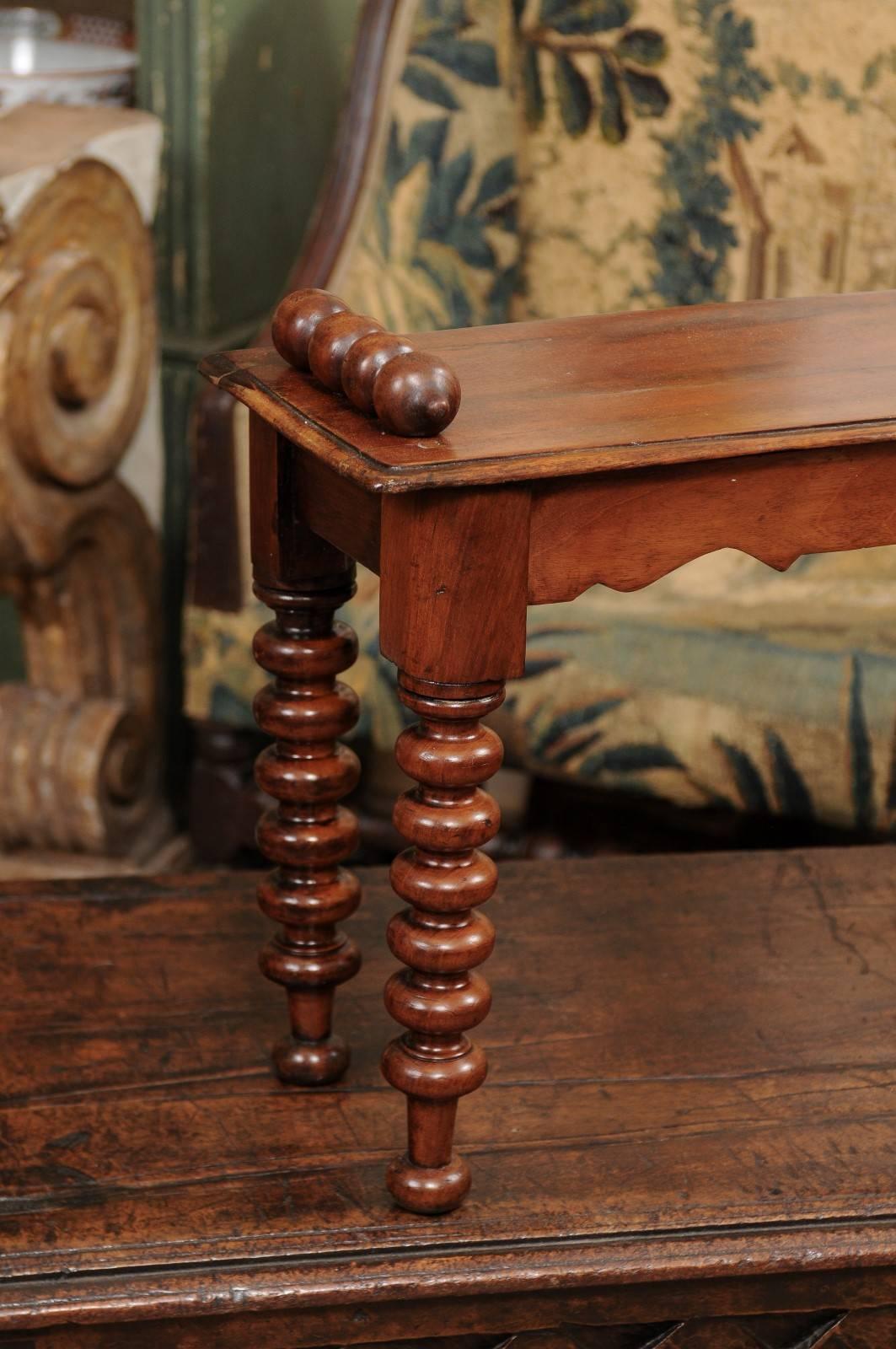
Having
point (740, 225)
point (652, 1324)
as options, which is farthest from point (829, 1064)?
point (740, 225)

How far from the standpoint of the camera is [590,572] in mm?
893

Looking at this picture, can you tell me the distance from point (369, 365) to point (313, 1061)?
489 millimetres

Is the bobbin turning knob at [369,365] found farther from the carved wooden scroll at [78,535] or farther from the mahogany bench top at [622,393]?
the carved wooden scroll at [78,535]

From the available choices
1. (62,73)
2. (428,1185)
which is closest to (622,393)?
(428,1185)

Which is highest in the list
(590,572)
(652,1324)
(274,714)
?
(590,572)

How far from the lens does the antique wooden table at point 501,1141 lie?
38.6 inches

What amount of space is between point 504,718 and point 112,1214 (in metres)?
0.75

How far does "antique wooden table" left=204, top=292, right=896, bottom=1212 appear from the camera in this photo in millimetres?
852

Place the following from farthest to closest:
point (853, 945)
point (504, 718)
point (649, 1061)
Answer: point (504, 718), point (853, 945), point (649, 1061)

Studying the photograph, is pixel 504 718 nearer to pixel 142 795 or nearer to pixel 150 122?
pixel 142 795

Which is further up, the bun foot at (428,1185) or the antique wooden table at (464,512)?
the antique wooden table at (464,512)

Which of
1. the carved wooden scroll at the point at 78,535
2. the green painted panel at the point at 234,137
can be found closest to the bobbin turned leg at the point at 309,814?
the carved wooden scroll at the point at 78,535

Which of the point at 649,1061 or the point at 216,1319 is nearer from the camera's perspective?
the point at 216,1319

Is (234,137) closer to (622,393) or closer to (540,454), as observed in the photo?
(622,393)
